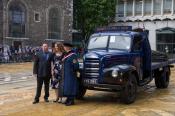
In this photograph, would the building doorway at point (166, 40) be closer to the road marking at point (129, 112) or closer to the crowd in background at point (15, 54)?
the crowd in background at point (15, 54)

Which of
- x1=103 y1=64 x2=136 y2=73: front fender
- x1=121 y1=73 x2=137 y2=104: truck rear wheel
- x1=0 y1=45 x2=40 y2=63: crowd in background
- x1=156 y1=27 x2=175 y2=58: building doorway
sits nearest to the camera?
x1=103 y1=64 x2=136 y2=73: front fender

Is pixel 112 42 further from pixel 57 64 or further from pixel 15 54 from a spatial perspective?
pixel 15 54

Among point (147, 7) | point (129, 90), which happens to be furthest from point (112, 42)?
point (147, 7)

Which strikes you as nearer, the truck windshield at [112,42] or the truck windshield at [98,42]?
the truck windshield at [112,42]

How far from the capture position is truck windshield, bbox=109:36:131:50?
1352 centimetres

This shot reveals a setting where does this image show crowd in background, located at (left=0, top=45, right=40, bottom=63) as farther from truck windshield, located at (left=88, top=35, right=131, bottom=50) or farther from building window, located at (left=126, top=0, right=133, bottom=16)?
truck windshield, located at (left=88, top=35, right=131, bottom=50)

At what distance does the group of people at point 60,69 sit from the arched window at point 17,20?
3171cm

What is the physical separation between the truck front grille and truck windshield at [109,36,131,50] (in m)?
1.27

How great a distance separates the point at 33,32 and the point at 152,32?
18417 millimetres

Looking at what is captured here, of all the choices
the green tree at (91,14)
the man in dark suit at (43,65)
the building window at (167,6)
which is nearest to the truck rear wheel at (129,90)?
the man in dark suit at (43,65)

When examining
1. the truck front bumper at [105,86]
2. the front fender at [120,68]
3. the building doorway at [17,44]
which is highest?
the building doorway at [17,44]

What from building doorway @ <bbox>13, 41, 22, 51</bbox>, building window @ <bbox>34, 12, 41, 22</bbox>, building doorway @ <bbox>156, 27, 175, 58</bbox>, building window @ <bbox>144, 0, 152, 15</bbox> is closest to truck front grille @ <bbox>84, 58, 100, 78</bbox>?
building doorway @ <bbox>13, 41, 22, 51</bbox>

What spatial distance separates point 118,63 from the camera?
12.8 meters

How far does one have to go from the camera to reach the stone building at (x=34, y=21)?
4297cm
